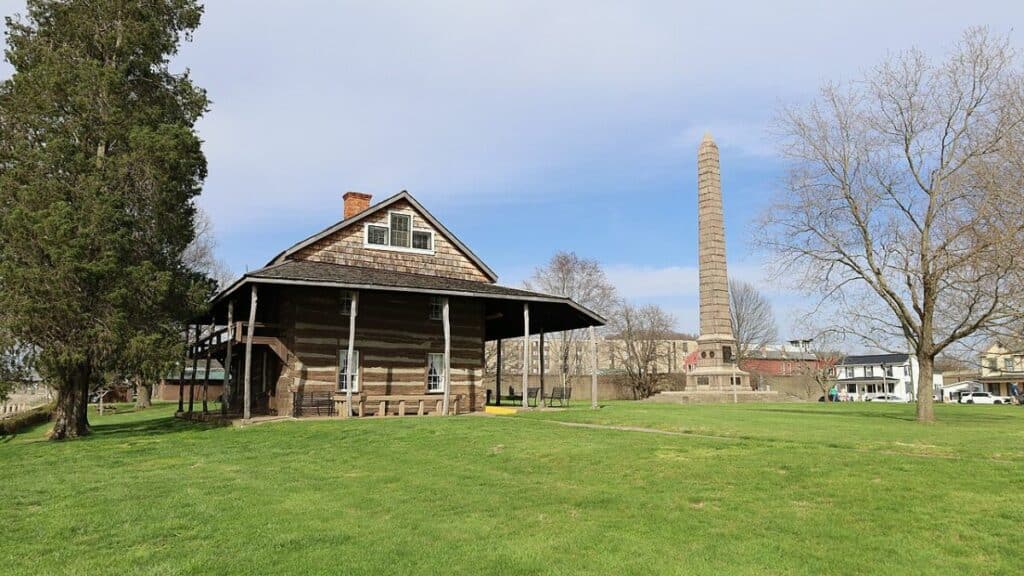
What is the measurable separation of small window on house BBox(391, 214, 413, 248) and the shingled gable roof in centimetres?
54

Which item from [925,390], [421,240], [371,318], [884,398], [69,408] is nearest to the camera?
[69,408]

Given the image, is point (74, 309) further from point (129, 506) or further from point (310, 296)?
point (129, 506)

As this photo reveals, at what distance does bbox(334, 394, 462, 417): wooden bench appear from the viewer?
23312mm

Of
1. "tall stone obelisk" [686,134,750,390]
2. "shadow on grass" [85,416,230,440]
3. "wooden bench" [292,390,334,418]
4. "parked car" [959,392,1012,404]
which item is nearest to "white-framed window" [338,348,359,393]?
"wooden bench" [292,390,334,418]

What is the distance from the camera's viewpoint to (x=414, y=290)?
22.8 meters

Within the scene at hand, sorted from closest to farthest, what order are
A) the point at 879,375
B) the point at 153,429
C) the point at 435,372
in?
the point at 153,429, the point at 435,372, the point at 879,375

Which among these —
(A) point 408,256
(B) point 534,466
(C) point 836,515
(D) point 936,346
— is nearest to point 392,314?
(A) point 408,256

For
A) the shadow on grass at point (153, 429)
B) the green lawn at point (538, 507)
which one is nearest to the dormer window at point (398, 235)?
the shadow on grass at point (153, 429)

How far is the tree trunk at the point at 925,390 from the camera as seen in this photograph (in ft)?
73.2

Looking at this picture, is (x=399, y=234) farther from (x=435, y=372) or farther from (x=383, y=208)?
(x=435, y=372)

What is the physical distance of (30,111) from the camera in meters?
19.6

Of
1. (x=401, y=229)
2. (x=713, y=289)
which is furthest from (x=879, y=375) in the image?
(x=401, y=229)

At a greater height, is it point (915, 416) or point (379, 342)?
point (379, 342)

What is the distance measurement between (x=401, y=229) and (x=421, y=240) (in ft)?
2.88
